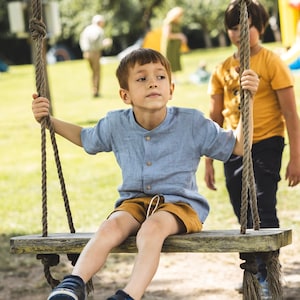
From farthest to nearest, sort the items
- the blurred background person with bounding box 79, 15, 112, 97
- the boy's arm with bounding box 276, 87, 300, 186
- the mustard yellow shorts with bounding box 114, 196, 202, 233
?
the blurred background person with bounding box 79, 15, 112, 97, the boy's arm with bounding box 276, 87, 300, 186, the mustard yellow shorts with bounding box 114, 196, 202, 233

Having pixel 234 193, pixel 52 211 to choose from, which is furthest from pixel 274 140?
pixel 52 211

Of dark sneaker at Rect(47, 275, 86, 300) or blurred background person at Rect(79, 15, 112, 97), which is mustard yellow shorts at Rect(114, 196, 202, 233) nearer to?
dark sneaker at Rect(47, 275, 86, 300)

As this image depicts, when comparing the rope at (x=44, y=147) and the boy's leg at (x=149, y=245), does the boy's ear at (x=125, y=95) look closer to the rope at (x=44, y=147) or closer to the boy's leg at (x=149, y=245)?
the rope at (x=44, y=147)

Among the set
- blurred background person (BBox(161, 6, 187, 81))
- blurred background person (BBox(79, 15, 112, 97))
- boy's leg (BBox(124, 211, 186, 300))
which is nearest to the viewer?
boy's leg (BBox(124, 211, 186, 300))

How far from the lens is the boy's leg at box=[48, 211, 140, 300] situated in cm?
336

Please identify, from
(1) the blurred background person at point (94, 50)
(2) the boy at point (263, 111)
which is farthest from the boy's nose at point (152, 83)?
(1) the blurred background person at point (94, 50)

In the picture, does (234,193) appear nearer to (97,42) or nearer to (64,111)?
(64,111)

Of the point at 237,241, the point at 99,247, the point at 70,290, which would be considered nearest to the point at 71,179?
the point at 99,247

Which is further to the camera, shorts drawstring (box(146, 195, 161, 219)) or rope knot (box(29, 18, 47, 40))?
rope knot (box(29, 18, 47, 40))

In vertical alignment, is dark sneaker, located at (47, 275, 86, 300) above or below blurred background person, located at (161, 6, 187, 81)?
below

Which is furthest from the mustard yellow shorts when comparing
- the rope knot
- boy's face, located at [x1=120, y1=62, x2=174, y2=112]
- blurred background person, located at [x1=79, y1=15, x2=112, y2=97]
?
blurred background person, located at [x1=79, y1=15, x2=112, y2=97]

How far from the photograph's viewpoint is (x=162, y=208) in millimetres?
3742

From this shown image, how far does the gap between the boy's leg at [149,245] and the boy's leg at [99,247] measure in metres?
0.10

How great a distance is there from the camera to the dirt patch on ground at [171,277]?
16.7ft
